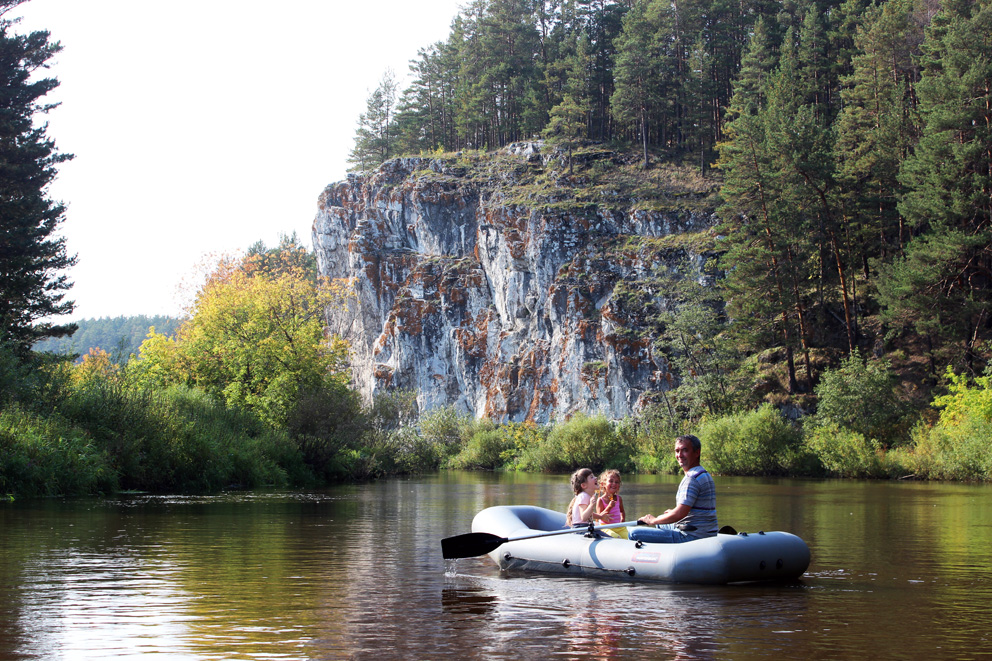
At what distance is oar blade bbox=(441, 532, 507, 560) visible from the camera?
10922 mm

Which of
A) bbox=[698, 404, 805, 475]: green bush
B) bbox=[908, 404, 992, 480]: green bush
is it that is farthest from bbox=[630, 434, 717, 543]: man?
bbox=[698, 404, 805, 475]: green bush

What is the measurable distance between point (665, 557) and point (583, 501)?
1842mm

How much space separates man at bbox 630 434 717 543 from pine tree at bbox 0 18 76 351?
24.7 m

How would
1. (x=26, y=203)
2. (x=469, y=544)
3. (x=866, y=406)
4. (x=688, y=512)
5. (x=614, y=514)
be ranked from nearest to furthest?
(x=688, y=512)
(x=469, y=544)
(x=614, y=514)
(x=26, y=203)
(x=866, y=406)

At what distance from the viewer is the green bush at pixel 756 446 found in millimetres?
39094

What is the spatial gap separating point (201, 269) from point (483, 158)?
3361 centimetres

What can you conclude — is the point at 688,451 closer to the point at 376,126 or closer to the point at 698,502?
the point at 698,502

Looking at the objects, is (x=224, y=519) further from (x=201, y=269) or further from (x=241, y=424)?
(x=201, y=269)

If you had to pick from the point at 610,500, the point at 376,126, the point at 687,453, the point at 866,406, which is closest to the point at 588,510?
the point at 610,500

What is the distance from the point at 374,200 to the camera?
75938mm

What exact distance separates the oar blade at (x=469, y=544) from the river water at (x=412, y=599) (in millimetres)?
294

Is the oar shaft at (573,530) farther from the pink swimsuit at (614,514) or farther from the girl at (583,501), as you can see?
the girl at (583,501)

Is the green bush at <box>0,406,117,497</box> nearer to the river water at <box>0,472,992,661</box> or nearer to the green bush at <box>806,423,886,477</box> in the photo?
the river water at <box>0,472,992,661</box>

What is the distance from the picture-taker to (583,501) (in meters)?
11.6
